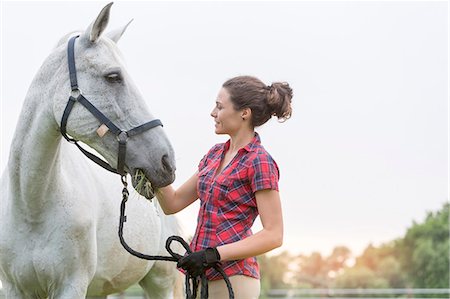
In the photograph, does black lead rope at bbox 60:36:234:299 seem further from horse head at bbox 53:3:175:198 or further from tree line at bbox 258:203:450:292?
tree line at bbox 258:203:450:292

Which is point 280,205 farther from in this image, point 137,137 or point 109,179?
point 109,179

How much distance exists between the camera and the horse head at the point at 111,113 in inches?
137

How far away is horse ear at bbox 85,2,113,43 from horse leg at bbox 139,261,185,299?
105 inches

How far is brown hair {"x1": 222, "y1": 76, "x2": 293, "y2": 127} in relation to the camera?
343cm

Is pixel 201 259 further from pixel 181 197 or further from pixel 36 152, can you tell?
pixel 36 152

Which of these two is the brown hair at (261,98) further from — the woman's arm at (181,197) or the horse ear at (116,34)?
the horse ear at (116,34)

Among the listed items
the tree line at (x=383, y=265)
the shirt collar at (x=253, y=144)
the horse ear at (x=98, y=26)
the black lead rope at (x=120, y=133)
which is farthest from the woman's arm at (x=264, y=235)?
the tree line at (x=383, y=265)

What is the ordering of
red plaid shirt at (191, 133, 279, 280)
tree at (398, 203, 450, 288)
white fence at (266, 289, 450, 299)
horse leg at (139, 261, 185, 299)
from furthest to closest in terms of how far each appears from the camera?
tree at (398, 203, 450, 288) < white fence at (266, 289, 450, 299) < horse leg at (139, 261, 185, 299) < red plaid shirt at (191, 133, 279, 280)

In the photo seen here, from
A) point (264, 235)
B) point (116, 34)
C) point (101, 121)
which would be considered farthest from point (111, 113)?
point (264, 235)

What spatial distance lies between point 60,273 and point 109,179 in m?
1.05

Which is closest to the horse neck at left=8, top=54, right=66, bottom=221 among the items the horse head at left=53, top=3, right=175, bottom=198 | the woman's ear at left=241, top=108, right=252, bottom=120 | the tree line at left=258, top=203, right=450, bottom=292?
the horse head at left=53, top=3, right=175, bottom=198

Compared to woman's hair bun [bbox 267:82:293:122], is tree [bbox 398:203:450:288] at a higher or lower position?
lower

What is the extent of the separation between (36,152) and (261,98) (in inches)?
47.6

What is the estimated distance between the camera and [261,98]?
11.3ft
